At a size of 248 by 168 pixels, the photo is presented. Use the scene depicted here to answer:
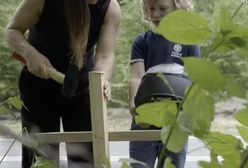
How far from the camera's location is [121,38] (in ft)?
16.4

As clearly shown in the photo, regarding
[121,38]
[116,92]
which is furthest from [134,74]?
[116,92]

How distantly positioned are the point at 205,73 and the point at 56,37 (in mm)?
1194

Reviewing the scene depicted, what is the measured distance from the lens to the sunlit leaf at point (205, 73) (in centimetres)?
21

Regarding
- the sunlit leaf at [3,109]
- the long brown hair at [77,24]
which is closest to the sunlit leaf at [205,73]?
the sunlit leaf at [3,109]

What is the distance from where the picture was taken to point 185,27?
226mm

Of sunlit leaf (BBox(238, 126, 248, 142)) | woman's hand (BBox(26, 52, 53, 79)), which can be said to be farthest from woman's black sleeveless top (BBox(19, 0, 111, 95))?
sunlit leaf (BBox(238, 126, 248, 142))

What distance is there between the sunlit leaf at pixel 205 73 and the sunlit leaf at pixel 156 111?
0.11ft

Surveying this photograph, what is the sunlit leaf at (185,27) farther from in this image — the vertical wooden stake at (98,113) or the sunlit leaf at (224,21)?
the vertical wooden stake at (98,113)

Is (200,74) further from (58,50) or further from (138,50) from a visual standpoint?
(138,50)

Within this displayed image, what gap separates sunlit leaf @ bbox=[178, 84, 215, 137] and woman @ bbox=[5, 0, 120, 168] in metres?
1.05

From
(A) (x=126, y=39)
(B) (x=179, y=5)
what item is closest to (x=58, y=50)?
(B) (x=179, y=5)

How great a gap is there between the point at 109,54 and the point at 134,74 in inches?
13.7

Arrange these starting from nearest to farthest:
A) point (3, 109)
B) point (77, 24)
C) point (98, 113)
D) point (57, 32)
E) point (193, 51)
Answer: point (3, 109) < point (98, 113) < point (77, 24) < point (57, 32) < point (193, 51)

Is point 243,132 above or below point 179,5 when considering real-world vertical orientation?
above
